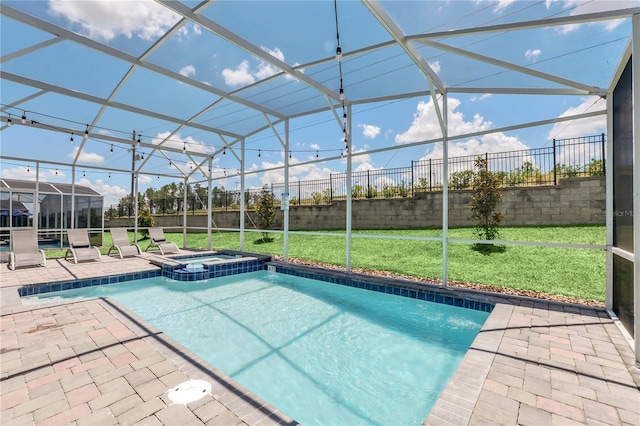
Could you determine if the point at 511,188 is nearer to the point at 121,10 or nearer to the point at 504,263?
the point at 504,263

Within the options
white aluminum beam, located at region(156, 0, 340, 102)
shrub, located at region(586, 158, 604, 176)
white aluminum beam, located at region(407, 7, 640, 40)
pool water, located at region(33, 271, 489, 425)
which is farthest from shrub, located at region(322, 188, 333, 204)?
white aluminum beam, located at region(407, 7, 640, 40)

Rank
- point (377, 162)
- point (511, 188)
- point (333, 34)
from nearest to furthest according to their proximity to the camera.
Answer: point (333, 34)
point (511, 188)
point (377, 162)

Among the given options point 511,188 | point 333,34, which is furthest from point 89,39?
point 511,188

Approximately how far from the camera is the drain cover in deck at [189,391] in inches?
83.4

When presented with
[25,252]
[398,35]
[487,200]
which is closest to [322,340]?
[398,35]

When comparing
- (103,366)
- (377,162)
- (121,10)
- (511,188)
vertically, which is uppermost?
(121,10)

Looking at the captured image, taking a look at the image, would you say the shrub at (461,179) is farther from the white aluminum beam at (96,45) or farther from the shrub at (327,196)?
the white aluminum beam at (96,45)

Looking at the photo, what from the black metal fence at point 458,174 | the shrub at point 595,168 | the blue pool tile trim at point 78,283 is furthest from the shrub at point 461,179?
Answer: the blue pool tile trim at point 78,283

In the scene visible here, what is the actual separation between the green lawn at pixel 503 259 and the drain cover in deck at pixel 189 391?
13.8 ft

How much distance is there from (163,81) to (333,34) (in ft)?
11.5

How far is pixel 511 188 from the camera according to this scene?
8906mm

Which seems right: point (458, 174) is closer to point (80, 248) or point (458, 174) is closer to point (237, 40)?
point (237, 40)

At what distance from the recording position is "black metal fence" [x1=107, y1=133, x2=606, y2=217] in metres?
8.02

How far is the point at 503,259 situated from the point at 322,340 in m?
5.36
